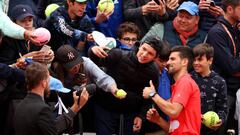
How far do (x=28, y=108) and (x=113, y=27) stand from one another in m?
2.65

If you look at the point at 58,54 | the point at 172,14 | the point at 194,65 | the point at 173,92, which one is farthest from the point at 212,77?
the point at 58,54

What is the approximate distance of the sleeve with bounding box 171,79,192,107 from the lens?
6.17 m

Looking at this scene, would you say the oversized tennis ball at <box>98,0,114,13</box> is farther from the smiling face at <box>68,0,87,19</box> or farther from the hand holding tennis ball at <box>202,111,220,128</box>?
the hand holding tennis ball at <box>202,111,220,128</box>

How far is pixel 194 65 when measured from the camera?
681 centimetres

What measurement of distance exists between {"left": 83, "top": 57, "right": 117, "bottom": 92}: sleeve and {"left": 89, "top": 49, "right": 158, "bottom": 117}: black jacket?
100 millimetres

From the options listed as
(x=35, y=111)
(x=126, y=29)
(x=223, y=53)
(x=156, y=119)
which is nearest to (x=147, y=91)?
(x=156, y=119)

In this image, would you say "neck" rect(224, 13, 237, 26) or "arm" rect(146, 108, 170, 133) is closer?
"arm" rect(146, 108, 170, 133)

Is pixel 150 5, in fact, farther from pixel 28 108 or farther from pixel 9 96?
pixel 28 108

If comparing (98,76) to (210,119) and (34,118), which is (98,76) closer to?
(210,119)

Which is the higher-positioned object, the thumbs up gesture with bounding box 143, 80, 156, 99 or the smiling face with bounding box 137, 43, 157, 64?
the smiling face with bounding box 137, 43, 157, 64

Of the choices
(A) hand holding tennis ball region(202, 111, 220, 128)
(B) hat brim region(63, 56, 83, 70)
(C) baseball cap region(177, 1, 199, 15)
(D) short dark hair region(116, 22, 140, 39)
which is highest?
(C) baseball cap region(177, 1, 199, 15)

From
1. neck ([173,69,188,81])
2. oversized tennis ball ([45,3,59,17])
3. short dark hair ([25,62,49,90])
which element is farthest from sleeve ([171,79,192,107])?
oversized tennis ball ([45,3,59,17])

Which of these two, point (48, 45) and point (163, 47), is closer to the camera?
point (163, 47)

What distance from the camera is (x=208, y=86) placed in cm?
680
